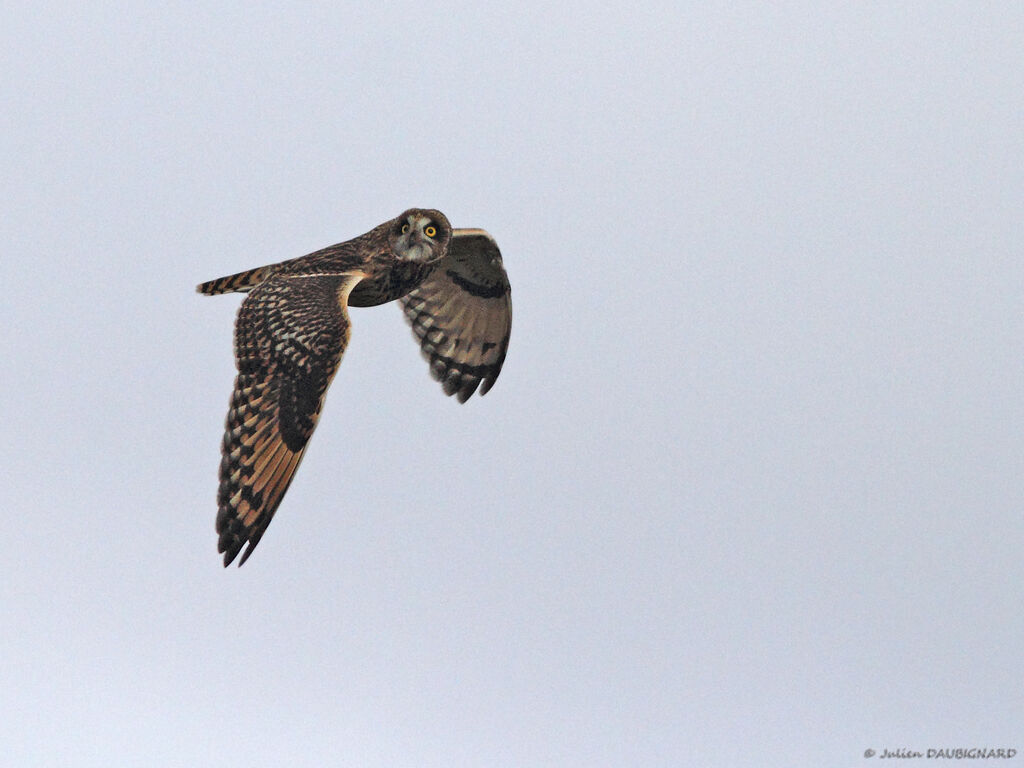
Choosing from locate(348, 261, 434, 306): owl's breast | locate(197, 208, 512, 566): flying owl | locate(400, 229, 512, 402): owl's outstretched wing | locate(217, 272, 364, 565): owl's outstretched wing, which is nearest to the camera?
locate(217, 272, 364, 565): owl's outstretched wing

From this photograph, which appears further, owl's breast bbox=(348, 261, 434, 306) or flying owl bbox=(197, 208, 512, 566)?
owl's breast bbox=(348, 261, 434, 306)

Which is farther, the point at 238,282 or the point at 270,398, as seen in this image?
the point at 238,282

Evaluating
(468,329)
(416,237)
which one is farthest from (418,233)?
(468,329)

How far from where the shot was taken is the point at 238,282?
52.7 feet

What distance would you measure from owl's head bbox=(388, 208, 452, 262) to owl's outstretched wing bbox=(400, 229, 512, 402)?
2266 millimetres

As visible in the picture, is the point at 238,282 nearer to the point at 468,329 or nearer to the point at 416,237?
the point at 416,237

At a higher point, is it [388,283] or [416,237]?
[416,237]

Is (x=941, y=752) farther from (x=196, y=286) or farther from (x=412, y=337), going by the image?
(x=196, y=286)

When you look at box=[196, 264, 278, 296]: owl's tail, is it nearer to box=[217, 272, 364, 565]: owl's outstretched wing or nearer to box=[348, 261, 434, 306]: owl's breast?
box=[348, 261, 434, 306]: owl's breast

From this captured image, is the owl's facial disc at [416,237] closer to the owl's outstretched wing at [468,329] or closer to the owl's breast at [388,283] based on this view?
the owl's breast at [388,283]

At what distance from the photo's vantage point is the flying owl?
510 inches

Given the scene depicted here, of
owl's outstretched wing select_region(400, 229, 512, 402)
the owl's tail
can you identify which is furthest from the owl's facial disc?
owl's outstretched wing select_region(400, 229, 512, 402)

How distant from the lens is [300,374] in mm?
13352

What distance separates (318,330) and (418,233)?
2488mm
